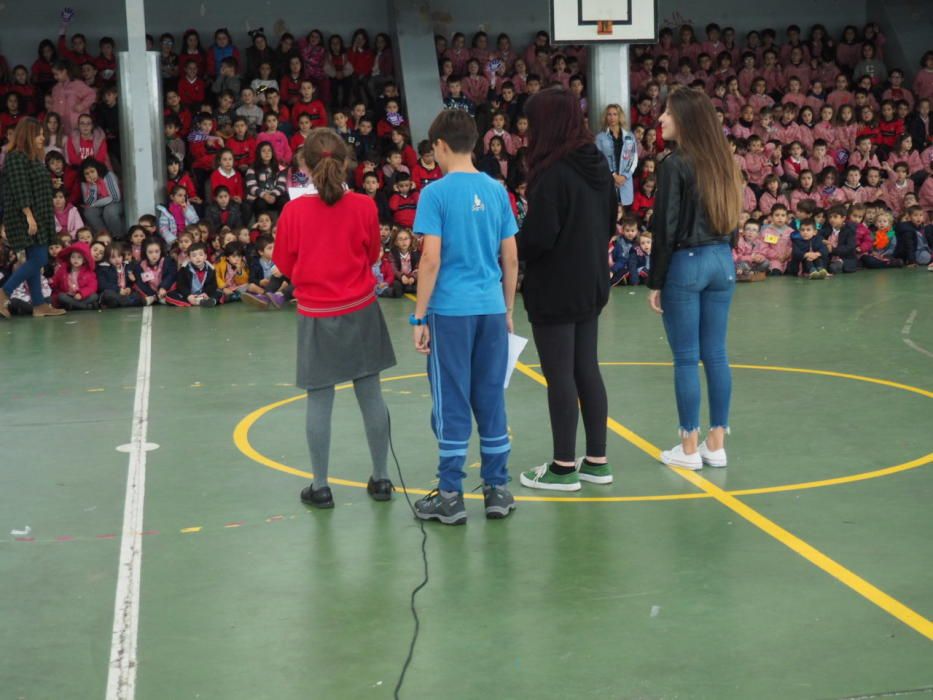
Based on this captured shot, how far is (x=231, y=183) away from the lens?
15609 mm

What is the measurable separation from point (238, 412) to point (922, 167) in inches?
523

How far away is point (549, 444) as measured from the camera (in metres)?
6.77

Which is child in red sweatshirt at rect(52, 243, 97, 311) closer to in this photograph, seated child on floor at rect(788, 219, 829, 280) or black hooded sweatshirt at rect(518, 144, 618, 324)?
seated child on floor at rect(788, 219, 829, 280)

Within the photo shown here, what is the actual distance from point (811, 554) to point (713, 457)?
1357mm

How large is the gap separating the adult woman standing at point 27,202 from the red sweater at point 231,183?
10.5 feet

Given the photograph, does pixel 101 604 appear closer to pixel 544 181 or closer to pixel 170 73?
pixel 544 181

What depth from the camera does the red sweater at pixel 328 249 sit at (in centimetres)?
550

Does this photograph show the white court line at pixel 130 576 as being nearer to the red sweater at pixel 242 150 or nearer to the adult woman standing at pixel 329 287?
the adult woman standing at pixel 329 287

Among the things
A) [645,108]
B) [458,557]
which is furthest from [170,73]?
[458,557]

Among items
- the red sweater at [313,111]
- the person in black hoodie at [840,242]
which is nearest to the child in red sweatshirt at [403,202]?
the red sweater at [313,111]

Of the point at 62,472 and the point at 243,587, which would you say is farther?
the point at 62,472

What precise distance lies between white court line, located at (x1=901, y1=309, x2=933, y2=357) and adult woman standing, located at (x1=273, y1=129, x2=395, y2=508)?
5.20m

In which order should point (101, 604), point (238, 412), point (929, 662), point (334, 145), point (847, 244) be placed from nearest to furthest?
point (929, 662), point (101, 604), point (334, 145), point (238, 412), point (847, 244)

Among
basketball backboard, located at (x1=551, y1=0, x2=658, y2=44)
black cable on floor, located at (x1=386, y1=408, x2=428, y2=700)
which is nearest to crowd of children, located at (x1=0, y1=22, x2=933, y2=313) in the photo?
basketball backboard, located at (x1=551, y1=0, x2=658, y2=44)
